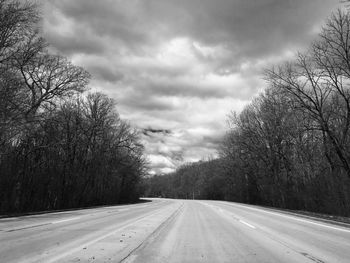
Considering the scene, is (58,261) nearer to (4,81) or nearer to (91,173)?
(4,81)

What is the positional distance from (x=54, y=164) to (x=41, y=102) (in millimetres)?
8940

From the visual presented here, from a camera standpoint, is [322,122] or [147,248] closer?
[147,248]

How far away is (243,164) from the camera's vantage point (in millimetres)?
50375

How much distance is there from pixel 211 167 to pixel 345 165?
78.6 meters

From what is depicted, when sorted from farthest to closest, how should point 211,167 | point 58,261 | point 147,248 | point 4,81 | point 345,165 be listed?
point 211,167 → point 345,165 → point 4,81 → point 147,248 → point 58,261

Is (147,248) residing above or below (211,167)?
below

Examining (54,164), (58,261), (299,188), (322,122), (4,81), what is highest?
(4,81)

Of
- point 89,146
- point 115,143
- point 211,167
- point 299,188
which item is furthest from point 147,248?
point 211,167

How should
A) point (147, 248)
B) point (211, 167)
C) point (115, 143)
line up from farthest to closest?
1. point (211, 167)
2. point (115, 143)
3. point (147, 248)

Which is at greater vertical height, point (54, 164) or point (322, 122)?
point (322, 122)

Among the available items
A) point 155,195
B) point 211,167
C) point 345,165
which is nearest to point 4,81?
point 345,165

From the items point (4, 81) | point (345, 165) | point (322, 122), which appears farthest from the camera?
point (322, 122)

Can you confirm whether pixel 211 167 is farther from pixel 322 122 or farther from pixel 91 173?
pixel 322 122

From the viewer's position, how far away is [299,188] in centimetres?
2912
